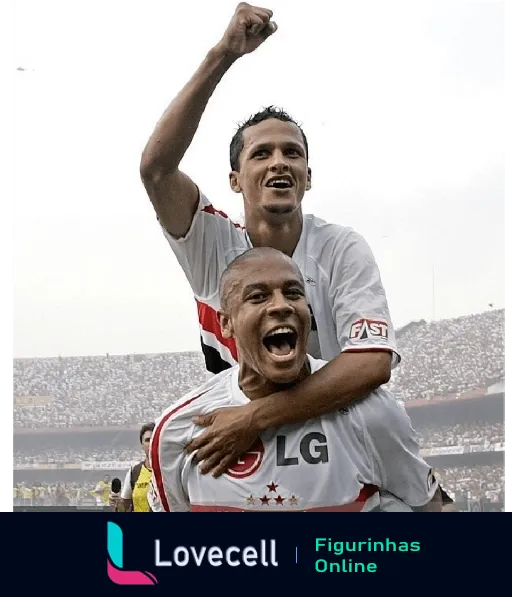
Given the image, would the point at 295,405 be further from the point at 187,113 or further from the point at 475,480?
the point at 187,113

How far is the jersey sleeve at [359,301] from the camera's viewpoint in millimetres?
1854

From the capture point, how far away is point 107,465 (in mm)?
2188

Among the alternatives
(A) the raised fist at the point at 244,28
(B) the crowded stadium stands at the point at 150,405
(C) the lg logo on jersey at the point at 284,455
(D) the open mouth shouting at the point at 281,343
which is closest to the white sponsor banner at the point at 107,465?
(B) the crowded stadium stands at the point at 150,405

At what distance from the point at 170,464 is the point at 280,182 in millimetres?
566

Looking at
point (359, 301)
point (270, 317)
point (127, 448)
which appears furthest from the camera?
point (127, 448)

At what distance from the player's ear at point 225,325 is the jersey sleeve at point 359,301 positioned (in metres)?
0.20

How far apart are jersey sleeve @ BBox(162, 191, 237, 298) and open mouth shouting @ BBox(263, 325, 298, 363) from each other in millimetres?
190

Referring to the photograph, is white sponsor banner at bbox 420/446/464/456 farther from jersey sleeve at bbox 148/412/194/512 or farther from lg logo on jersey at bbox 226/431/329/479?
jersey sleeve at bbox 148/412/194/512

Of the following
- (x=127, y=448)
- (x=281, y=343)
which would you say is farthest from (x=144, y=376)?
(x=281, y=343)
